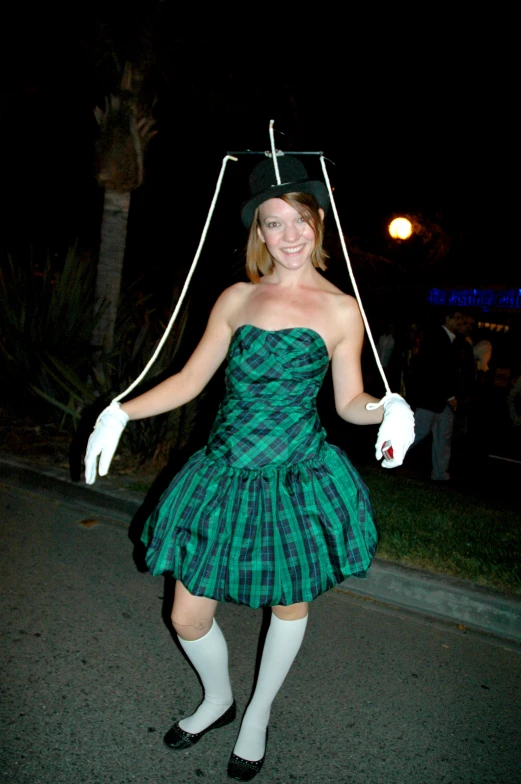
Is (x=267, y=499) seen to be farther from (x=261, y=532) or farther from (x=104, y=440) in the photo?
(x=104, y=440)

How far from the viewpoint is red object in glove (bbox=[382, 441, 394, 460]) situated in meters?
2.20

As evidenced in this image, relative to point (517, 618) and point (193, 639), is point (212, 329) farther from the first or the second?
point (517, 618)

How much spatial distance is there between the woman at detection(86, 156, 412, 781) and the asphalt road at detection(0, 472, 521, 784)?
0.69 feet

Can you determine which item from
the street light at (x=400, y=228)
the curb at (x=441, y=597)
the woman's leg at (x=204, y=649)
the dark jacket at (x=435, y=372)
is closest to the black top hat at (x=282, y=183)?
the woman's leg at (x=204, y=649)

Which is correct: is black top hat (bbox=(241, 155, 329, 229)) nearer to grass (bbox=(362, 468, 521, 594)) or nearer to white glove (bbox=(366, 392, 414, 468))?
white glove (bbox=(366, 392, 414, 468))

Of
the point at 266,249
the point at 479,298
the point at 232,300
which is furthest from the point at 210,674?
the point at 479,298

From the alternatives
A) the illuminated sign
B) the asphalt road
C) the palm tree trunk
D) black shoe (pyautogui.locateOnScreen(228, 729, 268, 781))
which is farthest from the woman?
the illuminated sign

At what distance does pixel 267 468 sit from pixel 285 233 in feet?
2.83

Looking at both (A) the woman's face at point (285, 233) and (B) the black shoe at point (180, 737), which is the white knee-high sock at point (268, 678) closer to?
(B) the black shoe at point (180, 737)

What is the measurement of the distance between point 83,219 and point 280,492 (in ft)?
39.7

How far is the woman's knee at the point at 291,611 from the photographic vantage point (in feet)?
7.17

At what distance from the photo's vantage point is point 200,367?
7.98 feet

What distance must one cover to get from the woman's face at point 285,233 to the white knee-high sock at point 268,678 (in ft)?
4.28

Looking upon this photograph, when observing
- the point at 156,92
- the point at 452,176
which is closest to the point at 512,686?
the point at 156,92
